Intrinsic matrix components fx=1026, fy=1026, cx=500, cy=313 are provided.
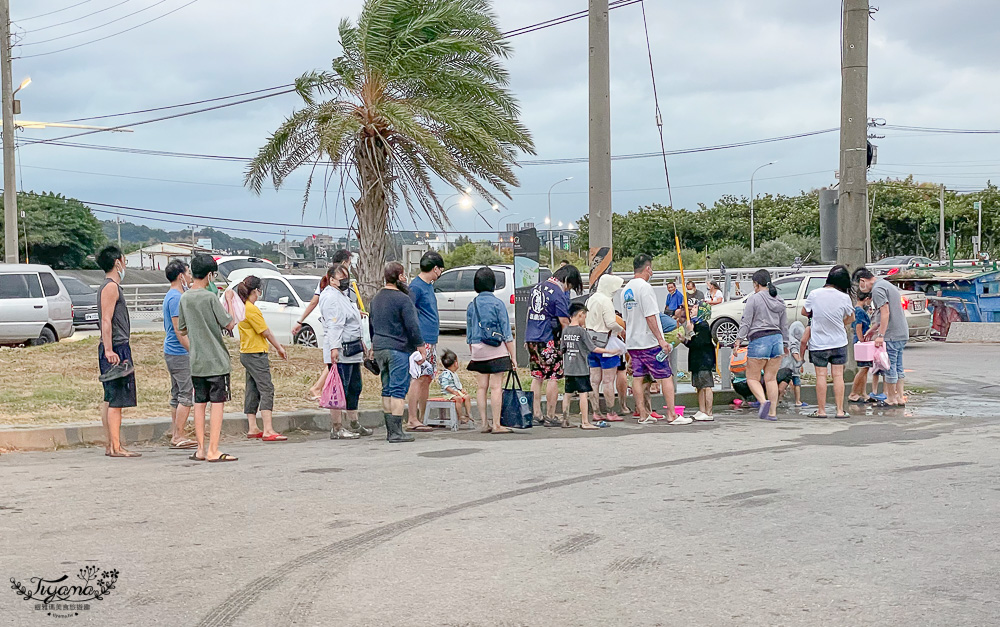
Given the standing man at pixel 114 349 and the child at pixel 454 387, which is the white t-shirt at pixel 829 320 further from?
the standing man at pixel 114 349

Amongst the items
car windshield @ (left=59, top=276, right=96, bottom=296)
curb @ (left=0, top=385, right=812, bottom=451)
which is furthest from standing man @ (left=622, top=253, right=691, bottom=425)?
car windshield @ (left=59, top=276, right=96, bottom=296)

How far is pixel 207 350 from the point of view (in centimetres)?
880

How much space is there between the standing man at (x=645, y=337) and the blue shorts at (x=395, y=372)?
8.89 feet

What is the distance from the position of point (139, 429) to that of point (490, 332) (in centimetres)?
365

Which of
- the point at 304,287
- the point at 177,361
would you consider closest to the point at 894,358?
the point at 177,361

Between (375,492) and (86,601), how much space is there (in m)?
2.72

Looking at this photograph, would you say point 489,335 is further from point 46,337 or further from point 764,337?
point 46,337

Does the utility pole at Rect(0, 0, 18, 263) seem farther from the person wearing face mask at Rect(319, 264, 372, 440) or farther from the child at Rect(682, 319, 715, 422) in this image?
the child at Rect(682, 319, 715, 422)

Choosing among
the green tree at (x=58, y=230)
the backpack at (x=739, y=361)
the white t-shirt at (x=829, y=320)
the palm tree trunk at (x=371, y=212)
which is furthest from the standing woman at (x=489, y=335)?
the green tree at (x=58, y=230)

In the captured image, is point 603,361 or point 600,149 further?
point 600,149

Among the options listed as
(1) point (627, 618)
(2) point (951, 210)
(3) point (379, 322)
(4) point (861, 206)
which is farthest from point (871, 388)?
(2) point (951, 210)

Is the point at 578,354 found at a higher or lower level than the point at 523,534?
higher

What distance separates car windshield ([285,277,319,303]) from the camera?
19.7 metres

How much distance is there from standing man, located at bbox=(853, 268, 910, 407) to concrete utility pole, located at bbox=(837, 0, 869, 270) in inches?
45.2
